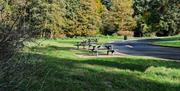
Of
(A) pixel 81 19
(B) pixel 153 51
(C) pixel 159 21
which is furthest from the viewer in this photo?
(C) pixel 159 21

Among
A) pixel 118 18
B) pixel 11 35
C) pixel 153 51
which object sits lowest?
pixel 153 51

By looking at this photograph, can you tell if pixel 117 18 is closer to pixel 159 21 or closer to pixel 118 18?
pixel 118 18

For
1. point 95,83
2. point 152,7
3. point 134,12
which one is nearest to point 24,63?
point 95,83

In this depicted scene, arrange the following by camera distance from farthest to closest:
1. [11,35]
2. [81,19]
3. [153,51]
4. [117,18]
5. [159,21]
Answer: [159,21]
[117,18]
[81,19]
[153,51]
[11,35]

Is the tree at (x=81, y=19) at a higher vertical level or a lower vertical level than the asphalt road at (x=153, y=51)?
higher

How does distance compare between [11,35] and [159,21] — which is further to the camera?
[159,21]

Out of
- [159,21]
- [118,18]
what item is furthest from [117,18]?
[159,21]

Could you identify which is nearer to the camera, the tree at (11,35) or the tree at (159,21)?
the tree at (11,35)

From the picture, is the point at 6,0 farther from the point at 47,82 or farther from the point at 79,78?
the point at 79,78

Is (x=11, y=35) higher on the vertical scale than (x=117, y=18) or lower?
higher

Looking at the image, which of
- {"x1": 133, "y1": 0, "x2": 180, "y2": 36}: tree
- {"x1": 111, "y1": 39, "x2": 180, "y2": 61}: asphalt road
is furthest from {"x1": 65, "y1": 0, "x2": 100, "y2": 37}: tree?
{"x1": 111, "y1": 39, "x2": 180, "y2": 61}: asphalt road

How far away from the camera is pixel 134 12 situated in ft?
370

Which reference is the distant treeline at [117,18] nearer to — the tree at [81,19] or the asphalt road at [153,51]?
the tree at [81,19]

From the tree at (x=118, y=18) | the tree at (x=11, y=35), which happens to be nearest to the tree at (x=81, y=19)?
the tree at (x=118, y=18)
